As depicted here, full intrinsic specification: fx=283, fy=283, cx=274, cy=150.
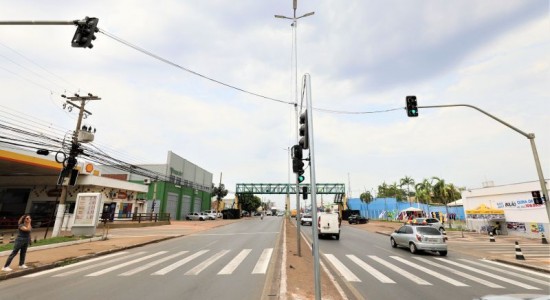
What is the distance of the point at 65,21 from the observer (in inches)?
325

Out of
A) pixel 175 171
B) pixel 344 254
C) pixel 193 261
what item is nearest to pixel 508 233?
pixel 344 254

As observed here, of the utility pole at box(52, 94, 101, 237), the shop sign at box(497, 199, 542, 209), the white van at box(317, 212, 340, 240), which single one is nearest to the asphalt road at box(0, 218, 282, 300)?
the utility pole at box(52, 94, 101, 237)

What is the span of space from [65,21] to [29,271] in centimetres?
866

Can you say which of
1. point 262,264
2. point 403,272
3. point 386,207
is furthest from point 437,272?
point 386,207

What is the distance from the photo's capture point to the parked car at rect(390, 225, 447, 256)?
15.2m

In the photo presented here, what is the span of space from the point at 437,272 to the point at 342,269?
11.8 feet

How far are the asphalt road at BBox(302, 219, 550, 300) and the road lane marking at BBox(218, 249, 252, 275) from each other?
3747mm

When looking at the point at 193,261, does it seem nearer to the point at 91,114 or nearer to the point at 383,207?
the point at 91,114

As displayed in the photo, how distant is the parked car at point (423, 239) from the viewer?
15.2 meters

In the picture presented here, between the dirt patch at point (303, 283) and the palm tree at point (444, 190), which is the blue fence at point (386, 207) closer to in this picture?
the palm tree at point (444, 190)

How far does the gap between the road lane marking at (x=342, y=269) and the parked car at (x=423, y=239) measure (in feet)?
17.2

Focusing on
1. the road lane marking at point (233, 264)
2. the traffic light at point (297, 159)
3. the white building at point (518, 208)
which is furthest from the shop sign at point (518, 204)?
the traffic light at point (297, 159)

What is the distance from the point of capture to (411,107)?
13453mm

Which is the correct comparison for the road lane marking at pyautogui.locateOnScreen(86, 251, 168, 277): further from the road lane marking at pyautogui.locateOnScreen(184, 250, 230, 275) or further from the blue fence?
the blue fence
